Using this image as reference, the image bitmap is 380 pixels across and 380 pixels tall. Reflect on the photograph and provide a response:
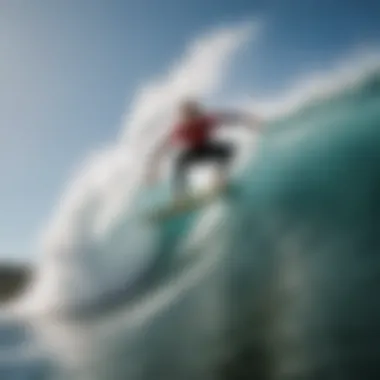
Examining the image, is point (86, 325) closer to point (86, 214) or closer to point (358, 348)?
point (86, 214)

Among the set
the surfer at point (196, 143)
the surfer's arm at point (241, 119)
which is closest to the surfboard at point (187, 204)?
the surfer at point (196, 143)

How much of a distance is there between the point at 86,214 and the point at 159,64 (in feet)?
1.03

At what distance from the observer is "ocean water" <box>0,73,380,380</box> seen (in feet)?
4.45

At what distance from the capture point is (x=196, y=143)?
1.45 m

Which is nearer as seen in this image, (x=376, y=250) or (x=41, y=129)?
(x=376, y=250)

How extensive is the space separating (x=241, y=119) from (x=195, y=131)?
0.09 m

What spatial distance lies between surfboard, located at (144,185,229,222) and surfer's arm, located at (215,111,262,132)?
0.40 feet

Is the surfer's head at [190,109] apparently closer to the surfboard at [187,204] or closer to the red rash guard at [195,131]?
the red rash guard at [195,131]

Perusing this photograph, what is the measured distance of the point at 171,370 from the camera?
1.38m

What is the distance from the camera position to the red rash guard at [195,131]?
57.2 inches

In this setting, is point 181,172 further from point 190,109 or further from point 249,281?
point 249,281

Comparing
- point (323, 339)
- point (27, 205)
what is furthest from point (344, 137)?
point (27, 205)

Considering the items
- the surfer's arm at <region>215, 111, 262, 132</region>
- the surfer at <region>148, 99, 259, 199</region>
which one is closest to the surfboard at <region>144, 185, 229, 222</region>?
the surfer at <region>148, 99, 259, 199</region>

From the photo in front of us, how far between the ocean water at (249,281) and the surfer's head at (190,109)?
0.13 m
